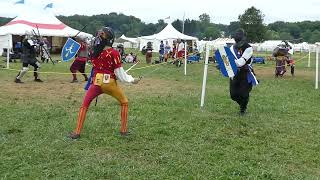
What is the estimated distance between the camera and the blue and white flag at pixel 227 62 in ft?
30.3

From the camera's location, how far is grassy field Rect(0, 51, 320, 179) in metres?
5.85

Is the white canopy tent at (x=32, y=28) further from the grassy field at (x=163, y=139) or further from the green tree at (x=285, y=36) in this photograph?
the green tree at (x=285, y=36)

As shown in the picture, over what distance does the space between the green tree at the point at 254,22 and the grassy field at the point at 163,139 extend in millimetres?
74193

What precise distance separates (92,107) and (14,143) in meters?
3.46

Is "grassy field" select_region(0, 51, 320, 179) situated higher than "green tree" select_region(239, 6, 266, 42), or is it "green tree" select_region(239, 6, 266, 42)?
"green tree" select_region(239, 6, 266, 42)

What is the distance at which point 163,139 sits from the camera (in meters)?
7.45

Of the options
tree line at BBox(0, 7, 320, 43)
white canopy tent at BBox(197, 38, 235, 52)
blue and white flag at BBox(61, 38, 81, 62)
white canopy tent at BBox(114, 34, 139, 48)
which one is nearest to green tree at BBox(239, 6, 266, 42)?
tree line at BBox(0, 7, 320, 43)

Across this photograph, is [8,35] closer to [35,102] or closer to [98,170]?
[35,102]

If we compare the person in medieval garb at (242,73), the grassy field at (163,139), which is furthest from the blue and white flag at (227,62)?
the grassy field at (163,139)

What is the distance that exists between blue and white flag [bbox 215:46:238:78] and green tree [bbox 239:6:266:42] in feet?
251

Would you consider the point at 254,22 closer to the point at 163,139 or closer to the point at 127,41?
the point at 127,41

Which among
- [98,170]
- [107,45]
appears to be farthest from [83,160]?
[107,45]

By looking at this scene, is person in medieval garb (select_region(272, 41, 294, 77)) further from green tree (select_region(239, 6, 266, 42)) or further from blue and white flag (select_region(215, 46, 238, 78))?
green tree (select_region(239, 6, 266, 42))

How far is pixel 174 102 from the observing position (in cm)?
1130
